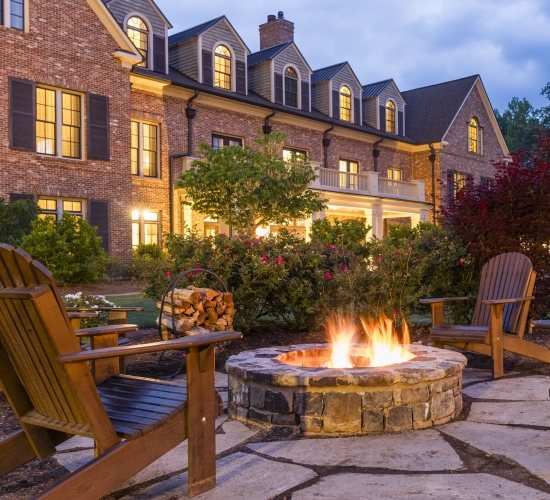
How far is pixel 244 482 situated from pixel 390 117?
2566 cm

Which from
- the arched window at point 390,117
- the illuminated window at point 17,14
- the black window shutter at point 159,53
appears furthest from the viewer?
the arched window at point 390,117

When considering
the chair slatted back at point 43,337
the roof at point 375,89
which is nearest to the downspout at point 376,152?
the roof at point 375,89

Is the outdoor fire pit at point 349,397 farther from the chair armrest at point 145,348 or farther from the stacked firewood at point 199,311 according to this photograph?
the stacked firewood at point 199,311

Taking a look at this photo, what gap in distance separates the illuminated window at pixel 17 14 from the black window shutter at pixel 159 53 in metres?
4.64

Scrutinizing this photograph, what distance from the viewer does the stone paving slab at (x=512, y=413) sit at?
12.7 feet

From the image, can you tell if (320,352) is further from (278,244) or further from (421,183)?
(421,183)

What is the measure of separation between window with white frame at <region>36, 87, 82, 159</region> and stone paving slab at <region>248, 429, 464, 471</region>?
1365 centimetres

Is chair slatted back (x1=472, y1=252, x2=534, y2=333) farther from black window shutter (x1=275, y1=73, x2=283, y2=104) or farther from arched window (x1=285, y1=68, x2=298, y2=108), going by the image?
arched window (x1=285, y1=68, x2=298, y2=108)

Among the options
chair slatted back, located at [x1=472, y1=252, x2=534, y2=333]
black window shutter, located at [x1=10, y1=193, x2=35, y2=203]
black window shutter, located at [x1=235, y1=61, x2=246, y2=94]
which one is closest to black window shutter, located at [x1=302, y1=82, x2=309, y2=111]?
black window shutter, located at [x1=235, y1=61, x2=246, y2=94]

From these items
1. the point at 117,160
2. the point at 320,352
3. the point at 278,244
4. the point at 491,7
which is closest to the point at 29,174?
the point at 117,160

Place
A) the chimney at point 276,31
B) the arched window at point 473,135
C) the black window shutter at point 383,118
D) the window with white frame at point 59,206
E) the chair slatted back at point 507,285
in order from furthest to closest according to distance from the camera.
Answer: the arched window at point 473,135, the black window shutter at point 383,118, the chimney at point 276,31, the window with white frame at point 59,206, the chair slatted back at point 507,285

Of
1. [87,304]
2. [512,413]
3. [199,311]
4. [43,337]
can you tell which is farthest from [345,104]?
[43,337]

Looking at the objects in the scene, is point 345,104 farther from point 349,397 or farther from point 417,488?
point 417,488

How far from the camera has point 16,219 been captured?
531 inches
